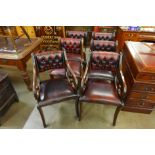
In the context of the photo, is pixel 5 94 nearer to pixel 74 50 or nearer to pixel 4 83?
pixel 4 83

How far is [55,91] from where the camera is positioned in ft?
6.17

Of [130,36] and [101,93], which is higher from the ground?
[130,36]

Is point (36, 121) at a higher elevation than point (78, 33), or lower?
lower

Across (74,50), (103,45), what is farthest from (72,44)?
(103,45)

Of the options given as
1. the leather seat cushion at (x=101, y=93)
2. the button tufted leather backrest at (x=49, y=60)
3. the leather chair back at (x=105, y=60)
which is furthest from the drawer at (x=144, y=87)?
the button tufted leather backrest at (x=49, y=60)

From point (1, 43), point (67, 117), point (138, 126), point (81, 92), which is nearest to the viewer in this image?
point (81, 92)

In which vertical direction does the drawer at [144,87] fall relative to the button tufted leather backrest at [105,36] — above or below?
below

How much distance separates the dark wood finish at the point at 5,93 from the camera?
208 centimetres

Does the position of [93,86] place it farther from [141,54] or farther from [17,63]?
[17,63]

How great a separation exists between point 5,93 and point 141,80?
2195 millimetres

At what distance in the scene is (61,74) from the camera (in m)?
2.30

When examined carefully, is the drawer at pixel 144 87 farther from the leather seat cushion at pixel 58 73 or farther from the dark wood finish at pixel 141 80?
the leather seat cushion at pixel 58 73

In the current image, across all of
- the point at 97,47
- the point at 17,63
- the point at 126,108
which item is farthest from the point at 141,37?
the point at 17,63

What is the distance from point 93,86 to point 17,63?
1441 mm
